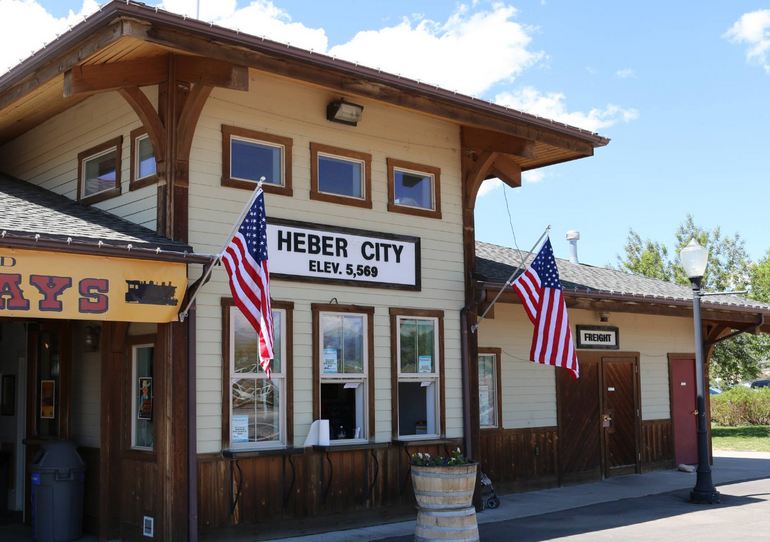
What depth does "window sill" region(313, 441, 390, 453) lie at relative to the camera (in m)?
10.5

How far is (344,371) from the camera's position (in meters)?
11.0

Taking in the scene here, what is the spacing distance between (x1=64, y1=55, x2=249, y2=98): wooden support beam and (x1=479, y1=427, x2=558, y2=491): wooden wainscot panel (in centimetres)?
702

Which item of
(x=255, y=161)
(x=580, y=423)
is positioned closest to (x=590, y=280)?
(x=580, y=423)

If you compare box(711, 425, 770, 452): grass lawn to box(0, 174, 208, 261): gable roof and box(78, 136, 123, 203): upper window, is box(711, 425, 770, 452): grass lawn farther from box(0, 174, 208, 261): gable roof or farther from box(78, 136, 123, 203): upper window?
box(0, 174, 208, 261): gable roof

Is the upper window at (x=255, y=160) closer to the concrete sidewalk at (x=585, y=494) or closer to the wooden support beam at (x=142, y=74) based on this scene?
the wooden support beam at (x=142, y=74)

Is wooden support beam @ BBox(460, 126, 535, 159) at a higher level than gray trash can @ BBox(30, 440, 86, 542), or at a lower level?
higher

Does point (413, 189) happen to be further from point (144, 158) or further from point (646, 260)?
point (646, 260)

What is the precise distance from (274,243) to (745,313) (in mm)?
11255

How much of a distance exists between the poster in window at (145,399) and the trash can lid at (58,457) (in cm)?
97

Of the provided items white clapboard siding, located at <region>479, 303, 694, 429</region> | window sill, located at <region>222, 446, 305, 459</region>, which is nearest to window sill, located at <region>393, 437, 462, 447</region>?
window sill, located at <region>222, 446, 305, 459</region>

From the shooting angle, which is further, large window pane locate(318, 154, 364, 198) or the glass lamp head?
the glass lamp head

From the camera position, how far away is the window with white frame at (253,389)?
9953mm

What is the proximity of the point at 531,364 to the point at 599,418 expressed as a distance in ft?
6.43

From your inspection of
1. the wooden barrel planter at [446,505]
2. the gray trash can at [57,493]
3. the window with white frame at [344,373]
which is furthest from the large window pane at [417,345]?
the gray trash can at [57,493]
